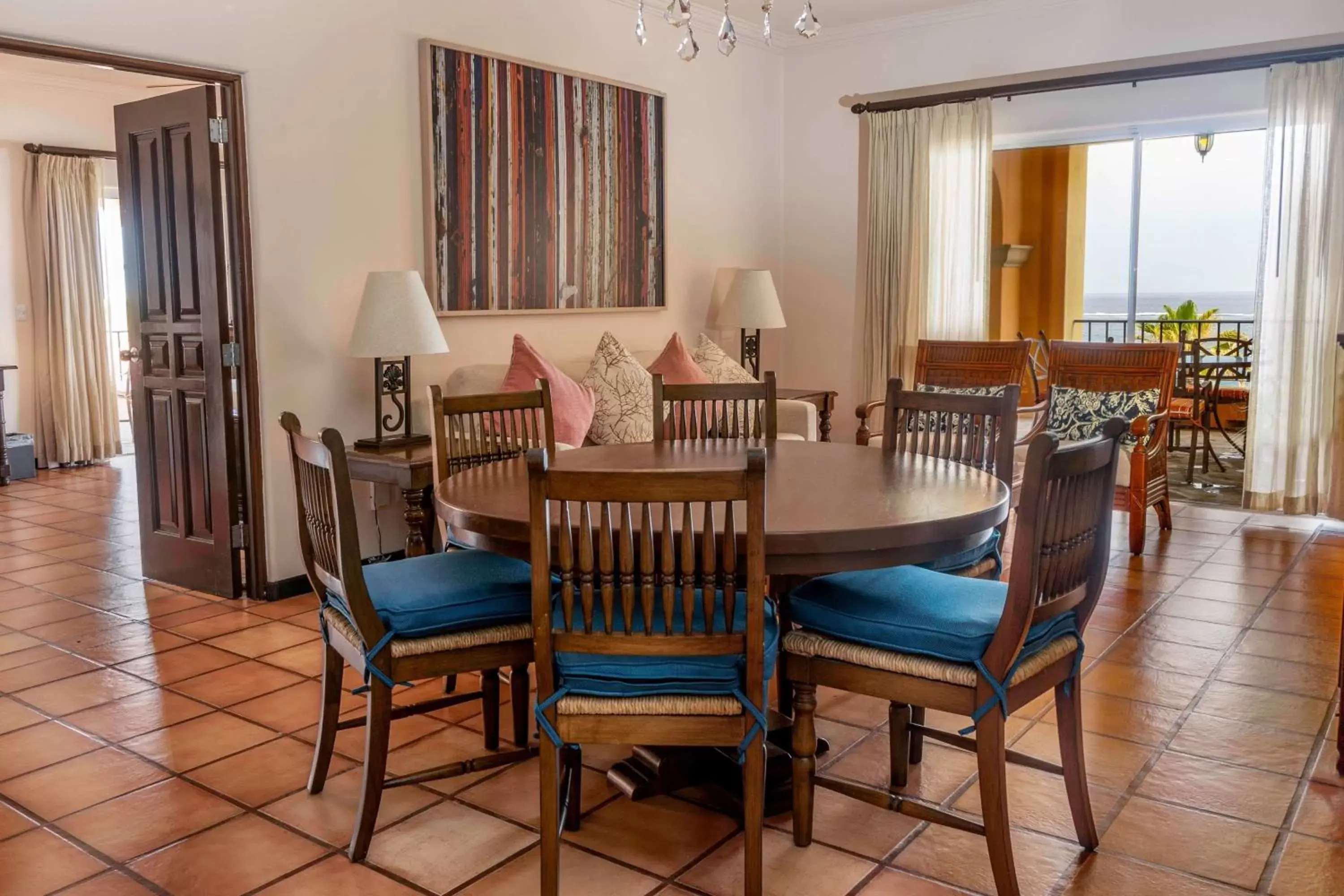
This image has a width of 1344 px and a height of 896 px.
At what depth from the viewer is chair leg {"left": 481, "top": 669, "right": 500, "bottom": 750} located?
2.75 meters

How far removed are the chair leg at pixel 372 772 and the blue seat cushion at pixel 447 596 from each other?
0.50 ft

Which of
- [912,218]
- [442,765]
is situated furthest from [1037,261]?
[442,765]

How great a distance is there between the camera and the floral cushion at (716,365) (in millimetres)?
5473

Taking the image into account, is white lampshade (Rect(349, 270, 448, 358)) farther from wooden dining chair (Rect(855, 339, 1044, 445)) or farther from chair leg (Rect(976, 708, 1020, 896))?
chair leg (Rect(976, 708, 1020, 896))

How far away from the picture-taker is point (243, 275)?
13.3 ft

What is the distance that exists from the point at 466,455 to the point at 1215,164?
576 cm

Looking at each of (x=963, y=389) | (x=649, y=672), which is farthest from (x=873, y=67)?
(x=649, y=672)

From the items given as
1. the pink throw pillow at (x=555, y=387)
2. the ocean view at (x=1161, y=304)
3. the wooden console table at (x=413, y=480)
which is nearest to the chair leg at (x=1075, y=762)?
the wooden console table at (x=413, y=480)

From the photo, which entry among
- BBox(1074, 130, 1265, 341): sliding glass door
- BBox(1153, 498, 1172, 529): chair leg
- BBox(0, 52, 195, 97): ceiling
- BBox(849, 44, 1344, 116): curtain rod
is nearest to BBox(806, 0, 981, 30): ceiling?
BBox(849, 44, 1344, 116): curtain rod

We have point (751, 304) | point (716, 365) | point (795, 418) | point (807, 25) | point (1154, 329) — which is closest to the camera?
point (807, 25)

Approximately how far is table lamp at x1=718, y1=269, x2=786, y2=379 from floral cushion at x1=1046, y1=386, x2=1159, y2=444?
5.03 ft

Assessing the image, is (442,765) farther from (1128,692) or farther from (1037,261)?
(1037,261)

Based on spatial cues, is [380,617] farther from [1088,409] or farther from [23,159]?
[23,159]

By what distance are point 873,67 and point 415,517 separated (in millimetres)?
4105
